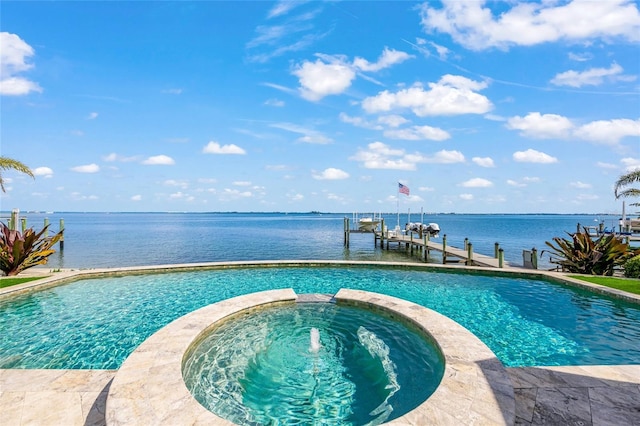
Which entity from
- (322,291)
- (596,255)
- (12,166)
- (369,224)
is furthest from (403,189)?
(12,166)

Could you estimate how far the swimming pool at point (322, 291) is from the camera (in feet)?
19.4

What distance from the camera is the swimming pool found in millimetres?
5922

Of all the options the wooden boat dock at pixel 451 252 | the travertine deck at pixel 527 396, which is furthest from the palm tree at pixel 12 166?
the wooden boat dock at pixel 451 252

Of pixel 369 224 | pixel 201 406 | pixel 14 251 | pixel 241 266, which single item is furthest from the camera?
pixel 369 224

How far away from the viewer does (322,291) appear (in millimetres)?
10375

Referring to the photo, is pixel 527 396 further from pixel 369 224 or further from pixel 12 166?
pixel 369 224

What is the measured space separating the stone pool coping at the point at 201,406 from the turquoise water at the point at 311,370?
1.08ft

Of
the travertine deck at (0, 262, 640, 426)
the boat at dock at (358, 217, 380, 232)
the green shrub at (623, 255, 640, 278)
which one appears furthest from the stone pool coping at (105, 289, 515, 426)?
the boat at dock at (358, 217, 380, 232)

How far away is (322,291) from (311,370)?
5.18 meters

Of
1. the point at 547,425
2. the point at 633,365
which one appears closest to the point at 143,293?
the point at 547,425

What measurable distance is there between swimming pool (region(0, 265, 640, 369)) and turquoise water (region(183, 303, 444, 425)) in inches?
69.2

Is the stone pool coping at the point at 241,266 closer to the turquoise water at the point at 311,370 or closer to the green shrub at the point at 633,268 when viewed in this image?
the green shrub at the point at 633,268

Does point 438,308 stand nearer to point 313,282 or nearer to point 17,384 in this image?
point 313,282

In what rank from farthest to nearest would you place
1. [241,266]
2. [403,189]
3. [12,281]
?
[403,189] < [241,266] < [12,281]
